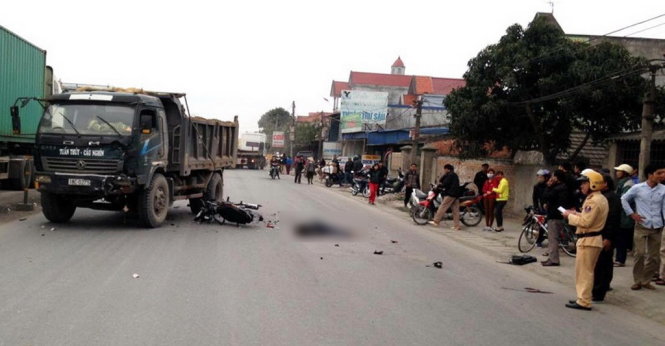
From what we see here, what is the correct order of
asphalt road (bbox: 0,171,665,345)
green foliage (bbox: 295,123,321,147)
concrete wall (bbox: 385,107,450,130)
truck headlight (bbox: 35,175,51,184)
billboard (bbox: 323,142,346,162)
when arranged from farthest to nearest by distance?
green foliage (bbox: 295,123,321,147), billboard (bbox: 323,142,346,162), concrete wall (bbox: 385,107,450,130), truck headlight (bbox: 35,175,51,184), asphalt road (bbox: 0,171,665,345)

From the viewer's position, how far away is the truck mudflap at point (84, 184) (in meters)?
11.5

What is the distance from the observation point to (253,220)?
13852 mm

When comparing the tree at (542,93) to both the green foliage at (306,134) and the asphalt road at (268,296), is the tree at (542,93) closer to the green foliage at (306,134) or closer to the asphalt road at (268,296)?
the asphalt road at (268,296)

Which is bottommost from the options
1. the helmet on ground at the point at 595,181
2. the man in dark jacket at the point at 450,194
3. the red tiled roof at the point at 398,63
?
the man in dark jacket at the point at 450,194

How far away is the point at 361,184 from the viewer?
1130 inches

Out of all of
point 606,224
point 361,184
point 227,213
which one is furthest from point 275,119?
point 606,224

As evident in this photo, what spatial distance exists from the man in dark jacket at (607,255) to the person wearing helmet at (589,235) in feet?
0.87

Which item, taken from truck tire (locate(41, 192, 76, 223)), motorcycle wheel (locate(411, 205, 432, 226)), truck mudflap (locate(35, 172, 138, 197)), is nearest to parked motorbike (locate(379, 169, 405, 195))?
motorcycle wheel (locate(411, 205, 432, 226))

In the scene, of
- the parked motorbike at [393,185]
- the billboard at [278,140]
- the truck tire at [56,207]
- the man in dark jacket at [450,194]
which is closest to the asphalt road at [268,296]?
the truck tire at [56,207]

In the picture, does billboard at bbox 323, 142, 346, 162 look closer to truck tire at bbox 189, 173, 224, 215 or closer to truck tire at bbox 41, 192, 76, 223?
truck tire at bbox 189, 173, 224, 215

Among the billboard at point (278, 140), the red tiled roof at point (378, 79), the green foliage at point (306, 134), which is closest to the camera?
the green foliage at point (306, 134)

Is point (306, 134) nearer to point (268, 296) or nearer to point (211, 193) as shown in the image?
point (211, 193)

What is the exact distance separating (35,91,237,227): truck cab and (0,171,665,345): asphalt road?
34.2 inches

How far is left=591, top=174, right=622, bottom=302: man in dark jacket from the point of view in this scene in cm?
773
